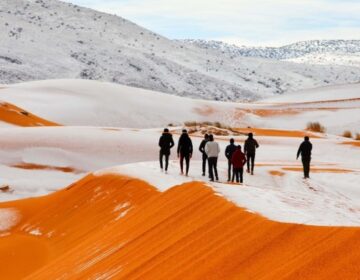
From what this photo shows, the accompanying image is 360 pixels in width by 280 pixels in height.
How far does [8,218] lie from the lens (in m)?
17.8

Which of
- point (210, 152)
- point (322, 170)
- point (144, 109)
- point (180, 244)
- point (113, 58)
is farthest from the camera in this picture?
point (113, 58)

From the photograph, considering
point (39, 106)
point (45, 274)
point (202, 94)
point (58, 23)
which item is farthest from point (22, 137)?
point (58, 23)

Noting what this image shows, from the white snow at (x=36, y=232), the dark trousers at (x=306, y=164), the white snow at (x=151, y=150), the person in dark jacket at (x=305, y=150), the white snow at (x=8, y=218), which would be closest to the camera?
the white snow at (x=151, y=150)

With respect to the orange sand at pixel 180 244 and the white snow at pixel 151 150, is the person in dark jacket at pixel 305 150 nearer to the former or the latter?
the white snow at pixel 151 150

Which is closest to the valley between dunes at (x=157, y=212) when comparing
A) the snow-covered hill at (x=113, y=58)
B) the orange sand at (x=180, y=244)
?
the orange sand at (x=180, y=244)

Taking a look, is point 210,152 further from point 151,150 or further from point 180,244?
point 151,150

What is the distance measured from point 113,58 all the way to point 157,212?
105 metres

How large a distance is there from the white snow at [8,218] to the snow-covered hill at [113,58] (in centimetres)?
7302

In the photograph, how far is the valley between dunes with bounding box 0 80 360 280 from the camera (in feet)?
24.8

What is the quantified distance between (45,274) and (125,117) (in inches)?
1508

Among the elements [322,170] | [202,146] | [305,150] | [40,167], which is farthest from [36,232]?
[322,170]

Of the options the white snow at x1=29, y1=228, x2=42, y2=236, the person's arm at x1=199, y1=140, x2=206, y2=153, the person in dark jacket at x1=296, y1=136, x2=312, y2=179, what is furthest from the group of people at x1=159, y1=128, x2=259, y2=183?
the white snow at x1=29, y1=228, x2=42, y2=236

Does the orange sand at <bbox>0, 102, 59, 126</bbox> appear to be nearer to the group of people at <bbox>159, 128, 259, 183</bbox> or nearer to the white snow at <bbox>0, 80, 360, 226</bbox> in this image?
the white snow at <bbox>0, 80, 360, 226</bbox>

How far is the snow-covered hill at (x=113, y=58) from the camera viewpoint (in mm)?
103000
